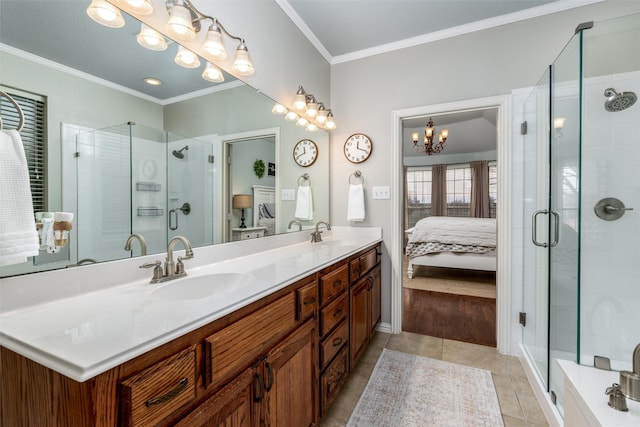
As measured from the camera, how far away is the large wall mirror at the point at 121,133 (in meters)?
0.87

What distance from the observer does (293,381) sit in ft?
3.69

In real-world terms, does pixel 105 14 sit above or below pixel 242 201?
above

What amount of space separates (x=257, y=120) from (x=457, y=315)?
268cm

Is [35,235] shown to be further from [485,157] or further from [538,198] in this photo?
[485,157]

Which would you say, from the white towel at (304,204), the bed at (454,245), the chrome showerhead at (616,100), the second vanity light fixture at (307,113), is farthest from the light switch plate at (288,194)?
the bed at (454,245)

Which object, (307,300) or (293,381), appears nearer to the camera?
(293,381)

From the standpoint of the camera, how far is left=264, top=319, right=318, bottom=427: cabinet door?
0.99m

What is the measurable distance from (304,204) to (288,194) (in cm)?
22

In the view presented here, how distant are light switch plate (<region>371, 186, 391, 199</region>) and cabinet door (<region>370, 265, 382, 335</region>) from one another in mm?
631

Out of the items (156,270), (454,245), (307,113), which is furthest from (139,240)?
(454,245)

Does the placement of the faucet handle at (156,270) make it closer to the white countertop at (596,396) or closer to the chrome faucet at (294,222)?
the chrome faucet at (294,222)

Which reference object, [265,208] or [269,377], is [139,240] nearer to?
[269,377]

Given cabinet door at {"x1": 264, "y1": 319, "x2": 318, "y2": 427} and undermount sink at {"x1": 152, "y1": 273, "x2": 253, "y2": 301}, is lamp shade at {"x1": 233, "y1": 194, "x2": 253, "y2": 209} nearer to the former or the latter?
undermount sink at {"x1": 152, "y1": 273, "x2": 253, "y2": 301}

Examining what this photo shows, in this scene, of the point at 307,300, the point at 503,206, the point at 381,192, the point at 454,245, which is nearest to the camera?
the point at 307,300
